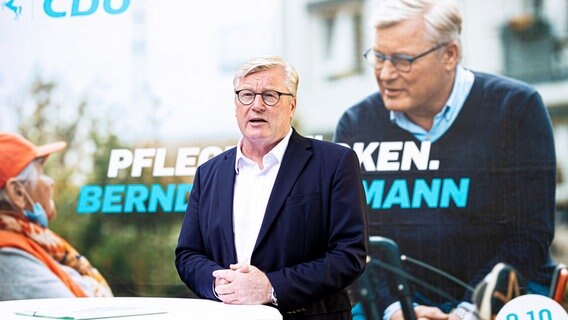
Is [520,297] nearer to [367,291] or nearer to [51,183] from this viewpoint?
[367,291]

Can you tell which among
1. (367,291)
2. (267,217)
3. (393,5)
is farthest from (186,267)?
(393,5)

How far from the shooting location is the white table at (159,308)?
5.90ft

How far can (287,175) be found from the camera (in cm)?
221

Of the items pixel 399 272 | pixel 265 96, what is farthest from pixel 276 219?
pixel 399 272

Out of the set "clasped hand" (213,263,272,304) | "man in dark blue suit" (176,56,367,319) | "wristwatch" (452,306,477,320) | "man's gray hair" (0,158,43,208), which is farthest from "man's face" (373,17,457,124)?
"clasped hand" (213,263,272,304)

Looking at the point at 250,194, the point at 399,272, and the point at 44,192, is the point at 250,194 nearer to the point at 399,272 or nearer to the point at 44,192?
the point at 399,272

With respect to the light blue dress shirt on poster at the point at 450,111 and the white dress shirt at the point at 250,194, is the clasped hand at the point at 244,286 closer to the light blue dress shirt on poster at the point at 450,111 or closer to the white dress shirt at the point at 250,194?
the white dress shirt at the point at 250,194

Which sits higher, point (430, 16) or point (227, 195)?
point (430, 16)

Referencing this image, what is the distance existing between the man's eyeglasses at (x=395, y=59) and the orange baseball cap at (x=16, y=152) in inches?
60.5

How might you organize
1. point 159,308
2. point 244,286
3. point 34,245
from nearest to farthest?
point 159,308 < point 244,286 < point 34,245

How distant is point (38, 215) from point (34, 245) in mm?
145

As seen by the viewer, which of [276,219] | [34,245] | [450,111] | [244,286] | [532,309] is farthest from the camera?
[34,245]

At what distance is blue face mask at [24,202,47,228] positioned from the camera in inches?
163

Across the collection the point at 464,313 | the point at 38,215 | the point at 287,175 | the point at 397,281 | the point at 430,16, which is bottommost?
the point at 464,313
